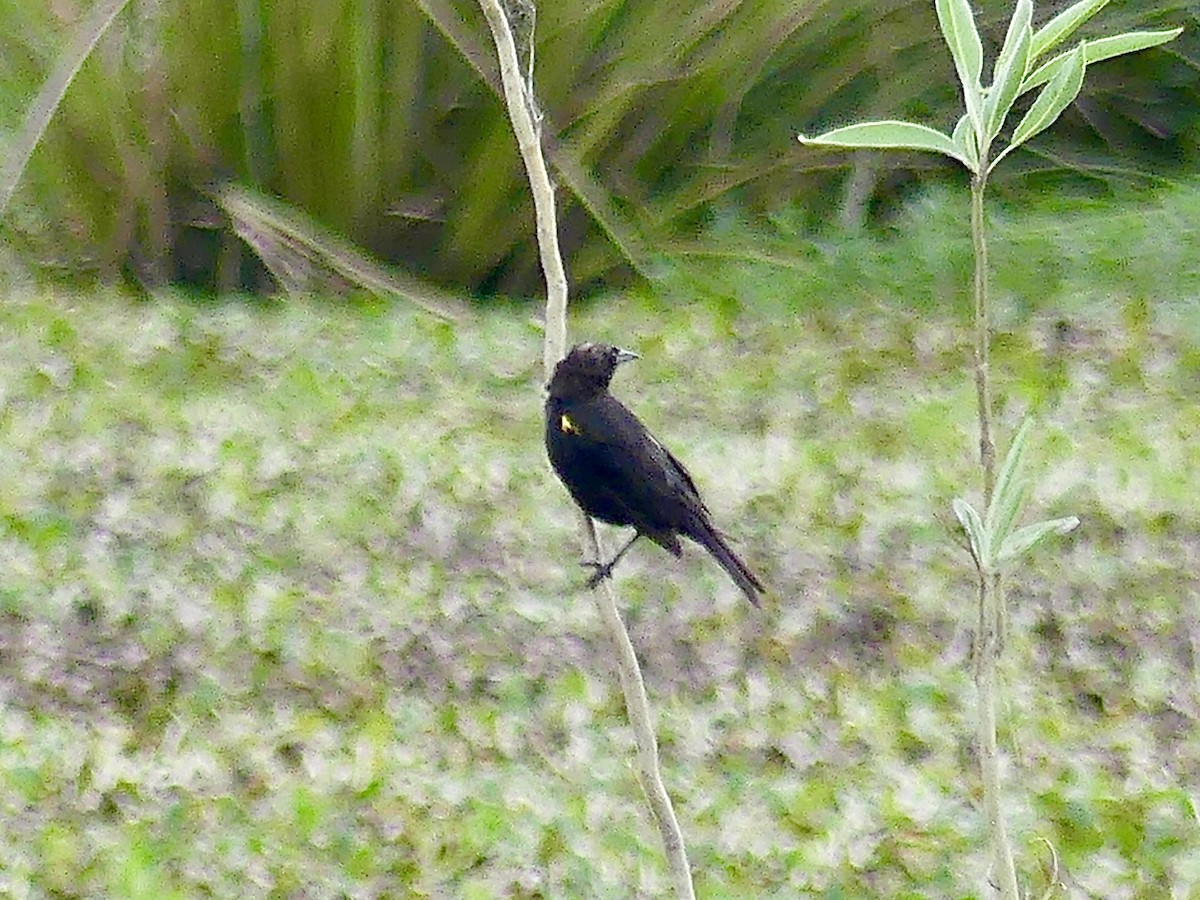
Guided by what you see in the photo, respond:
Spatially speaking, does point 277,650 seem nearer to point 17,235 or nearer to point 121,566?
point 121,566

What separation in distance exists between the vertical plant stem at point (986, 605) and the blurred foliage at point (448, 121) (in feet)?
9.68

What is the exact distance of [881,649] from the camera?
341 cm

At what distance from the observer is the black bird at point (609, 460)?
1.80 metres

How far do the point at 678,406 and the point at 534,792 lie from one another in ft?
4.78

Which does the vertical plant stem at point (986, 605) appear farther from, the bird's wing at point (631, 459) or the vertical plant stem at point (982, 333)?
the bird's wing at point (631, 459)

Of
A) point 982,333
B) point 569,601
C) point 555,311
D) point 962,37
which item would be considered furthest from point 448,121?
point 982,333

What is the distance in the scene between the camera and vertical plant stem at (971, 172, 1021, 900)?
1.03 metres

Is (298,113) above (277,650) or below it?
above

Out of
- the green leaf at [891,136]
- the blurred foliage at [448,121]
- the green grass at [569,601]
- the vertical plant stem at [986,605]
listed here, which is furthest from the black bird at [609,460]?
the blurred foliage at [448,121]

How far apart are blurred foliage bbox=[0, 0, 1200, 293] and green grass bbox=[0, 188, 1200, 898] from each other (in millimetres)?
221

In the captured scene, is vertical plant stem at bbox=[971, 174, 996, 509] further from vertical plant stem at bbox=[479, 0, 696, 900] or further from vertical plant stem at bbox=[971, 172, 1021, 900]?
vertical plant stem at bbox=[479, 0, 696, 900]

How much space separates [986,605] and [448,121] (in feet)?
11.8

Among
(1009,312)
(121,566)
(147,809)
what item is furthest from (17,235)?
(1009,312)

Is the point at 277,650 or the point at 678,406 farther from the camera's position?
the point at 678,406
